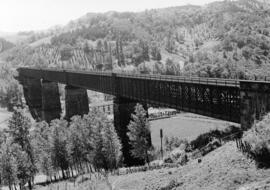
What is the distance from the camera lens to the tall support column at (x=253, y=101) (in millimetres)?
30294

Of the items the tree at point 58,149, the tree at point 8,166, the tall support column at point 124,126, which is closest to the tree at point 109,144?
the tree at point 58,149

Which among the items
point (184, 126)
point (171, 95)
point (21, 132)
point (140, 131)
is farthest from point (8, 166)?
point (184, 126)

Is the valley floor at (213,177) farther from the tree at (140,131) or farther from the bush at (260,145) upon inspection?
the tree at (140,131)

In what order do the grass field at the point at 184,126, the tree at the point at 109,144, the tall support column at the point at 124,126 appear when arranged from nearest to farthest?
1. the tree at the point at 109,144
2. the tall support column at the point at 124,126
3. the grass field at the point at 184,126

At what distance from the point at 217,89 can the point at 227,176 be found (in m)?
16.5

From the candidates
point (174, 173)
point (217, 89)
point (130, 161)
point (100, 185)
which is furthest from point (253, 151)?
point (130, 161)

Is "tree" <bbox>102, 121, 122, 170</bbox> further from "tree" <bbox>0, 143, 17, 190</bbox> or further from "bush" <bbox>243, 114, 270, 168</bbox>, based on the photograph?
"bush" <bbox>243, 114, 270, 168</bbox>

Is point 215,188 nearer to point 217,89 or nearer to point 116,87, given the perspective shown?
point 217,89

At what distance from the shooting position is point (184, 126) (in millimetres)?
101250

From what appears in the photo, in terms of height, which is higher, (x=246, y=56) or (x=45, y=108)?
(x=246, y=56)

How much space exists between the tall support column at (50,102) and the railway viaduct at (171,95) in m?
9.33

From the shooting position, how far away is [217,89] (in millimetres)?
37219

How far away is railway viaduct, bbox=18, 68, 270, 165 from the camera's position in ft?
105

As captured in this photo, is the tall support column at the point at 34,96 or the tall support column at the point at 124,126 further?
the tall support column at the point at 34,96
